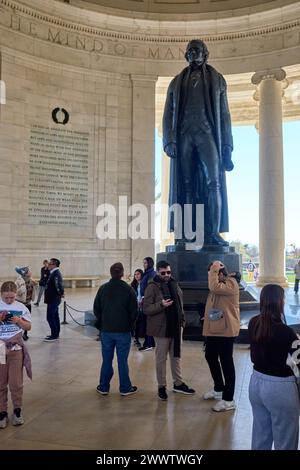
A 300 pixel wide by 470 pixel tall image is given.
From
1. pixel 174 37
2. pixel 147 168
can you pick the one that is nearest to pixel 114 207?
pixel 147 168

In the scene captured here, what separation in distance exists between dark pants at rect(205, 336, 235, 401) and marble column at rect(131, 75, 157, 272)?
14395mm

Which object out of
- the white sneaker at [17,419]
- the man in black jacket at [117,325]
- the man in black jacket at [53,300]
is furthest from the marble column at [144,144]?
the white sneaker at [17,419]

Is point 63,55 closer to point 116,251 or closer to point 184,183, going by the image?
point 116,251


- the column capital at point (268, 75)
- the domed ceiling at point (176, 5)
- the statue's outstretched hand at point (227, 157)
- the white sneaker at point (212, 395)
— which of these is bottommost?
the white sneaker at point (212, 395)

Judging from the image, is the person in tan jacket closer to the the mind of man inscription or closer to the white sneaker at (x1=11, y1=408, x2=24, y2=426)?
the white sneaker at (x1=11, y1=408, x2=24, y2=426)

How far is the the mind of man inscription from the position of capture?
57.9 feet

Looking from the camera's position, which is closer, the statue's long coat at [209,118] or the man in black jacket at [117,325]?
the man in black jacket at [117,325]

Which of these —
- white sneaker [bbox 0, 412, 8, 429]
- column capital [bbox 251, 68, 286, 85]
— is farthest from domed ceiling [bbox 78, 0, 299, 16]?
white sneaker [bbox 0, 412, 8, 429]

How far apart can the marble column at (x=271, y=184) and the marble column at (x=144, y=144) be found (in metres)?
4.94

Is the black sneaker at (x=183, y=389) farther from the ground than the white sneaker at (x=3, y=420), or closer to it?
closer to it

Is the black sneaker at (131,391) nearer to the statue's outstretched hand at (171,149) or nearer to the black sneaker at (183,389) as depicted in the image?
the black sneaker at (183,389)

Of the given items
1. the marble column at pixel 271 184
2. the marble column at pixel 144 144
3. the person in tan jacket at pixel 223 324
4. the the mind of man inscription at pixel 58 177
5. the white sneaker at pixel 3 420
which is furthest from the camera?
the marble column at pixel 144 144

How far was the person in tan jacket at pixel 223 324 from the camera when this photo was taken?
15.2 ft

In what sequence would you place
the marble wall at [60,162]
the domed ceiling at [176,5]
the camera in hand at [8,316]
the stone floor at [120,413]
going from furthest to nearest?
the domed ceiling at [176,5] < the marble wall at [60,162] < the camera in hand at [8,316] < the stone floor at [120,413]
